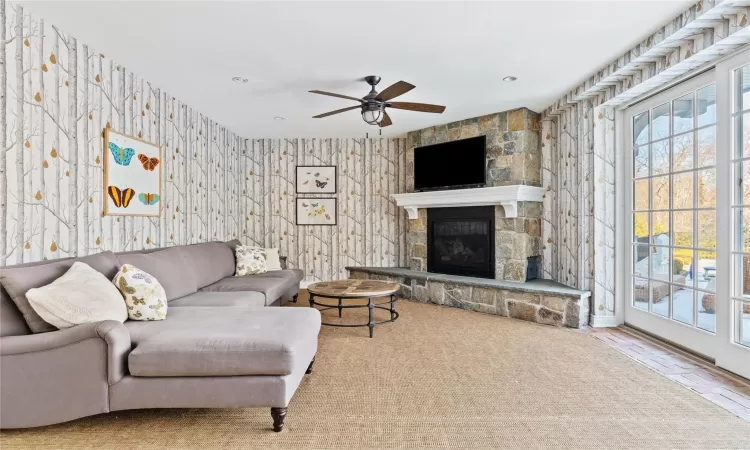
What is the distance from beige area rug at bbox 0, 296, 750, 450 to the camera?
6.18ft

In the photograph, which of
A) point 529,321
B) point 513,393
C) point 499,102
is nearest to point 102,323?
point 513,393

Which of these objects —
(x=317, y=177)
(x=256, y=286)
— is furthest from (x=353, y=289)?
(x=317, y=177)

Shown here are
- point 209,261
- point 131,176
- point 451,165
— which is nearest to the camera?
point 131,176

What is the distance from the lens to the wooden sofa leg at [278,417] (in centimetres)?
197

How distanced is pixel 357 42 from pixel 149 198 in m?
2.41

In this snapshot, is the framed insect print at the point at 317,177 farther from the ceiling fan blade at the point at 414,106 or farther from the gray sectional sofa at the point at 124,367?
the gray sectional sofa at the point at 124,367

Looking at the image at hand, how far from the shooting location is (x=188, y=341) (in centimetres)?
198

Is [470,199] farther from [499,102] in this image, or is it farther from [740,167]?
[740,167]

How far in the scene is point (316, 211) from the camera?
239 inches

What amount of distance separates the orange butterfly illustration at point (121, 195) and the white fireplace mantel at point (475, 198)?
131 inches

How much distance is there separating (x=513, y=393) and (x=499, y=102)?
310 cm

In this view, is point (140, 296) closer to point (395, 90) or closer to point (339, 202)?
point (395, 90)

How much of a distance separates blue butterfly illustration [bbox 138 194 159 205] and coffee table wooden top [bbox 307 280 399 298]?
5.53 feet

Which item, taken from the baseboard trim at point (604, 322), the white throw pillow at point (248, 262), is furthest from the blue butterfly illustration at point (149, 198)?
the baseboard trim at point (604, 322)
